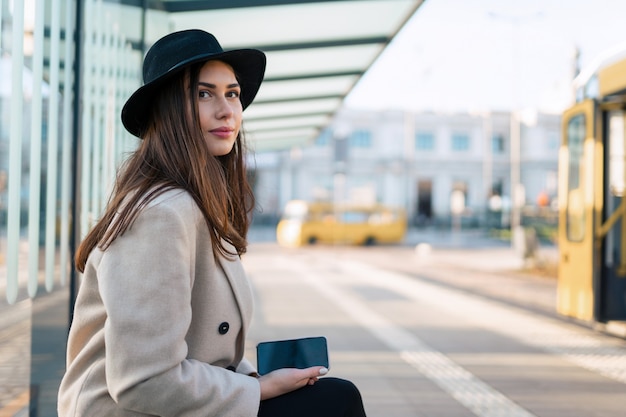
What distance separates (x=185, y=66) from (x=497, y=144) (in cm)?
5462

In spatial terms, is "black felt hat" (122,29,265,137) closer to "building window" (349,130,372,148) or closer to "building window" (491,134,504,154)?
"building window" (349,130,372,148)

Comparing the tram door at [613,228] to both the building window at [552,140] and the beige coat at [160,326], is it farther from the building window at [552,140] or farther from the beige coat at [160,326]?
the building window at [552,140]

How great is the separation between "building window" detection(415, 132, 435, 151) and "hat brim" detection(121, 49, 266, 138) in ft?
171

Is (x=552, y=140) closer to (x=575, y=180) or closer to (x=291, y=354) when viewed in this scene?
(x=575, y=180)

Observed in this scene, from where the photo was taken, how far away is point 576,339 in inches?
280

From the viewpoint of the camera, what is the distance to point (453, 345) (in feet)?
21.8

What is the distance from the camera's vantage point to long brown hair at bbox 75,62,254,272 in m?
1.52

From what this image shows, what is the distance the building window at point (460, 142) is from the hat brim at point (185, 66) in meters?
52.8

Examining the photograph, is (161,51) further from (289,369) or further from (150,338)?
(289,369)

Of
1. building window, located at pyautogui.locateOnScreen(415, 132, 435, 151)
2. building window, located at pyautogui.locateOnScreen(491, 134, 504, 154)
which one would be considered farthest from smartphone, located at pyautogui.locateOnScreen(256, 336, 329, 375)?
building window, located at pyautogui.locateOnScreen(491, 134, 504, 154)

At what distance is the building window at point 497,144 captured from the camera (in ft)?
176

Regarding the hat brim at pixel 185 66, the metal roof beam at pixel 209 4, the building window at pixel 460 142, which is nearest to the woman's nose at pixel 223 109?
the hat brim at pixel 185 66

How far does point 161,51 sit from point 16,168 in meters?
1.12

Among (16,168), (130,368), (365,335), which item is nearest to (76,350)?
(130,368)
